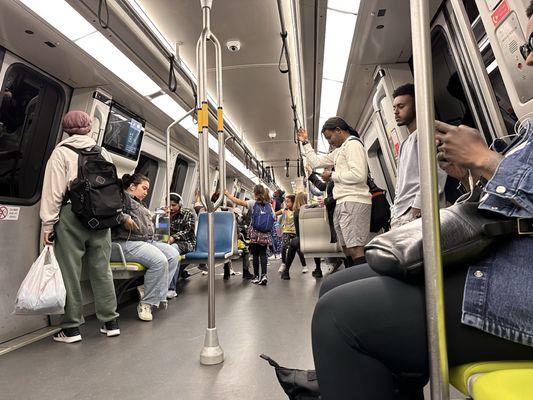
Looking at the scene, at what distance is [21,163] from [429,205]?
12.6 feet

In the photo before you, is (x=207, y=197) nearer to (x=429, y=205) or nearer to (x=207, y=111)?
(x=207, y=111)

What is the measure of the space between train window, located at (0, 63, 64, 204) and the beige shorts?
2.97 metres

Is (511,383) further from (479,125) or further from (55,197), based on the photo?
(55,197)

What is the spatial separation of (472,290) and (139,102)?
437 cm

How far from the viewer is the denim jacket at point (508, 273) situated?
625 mm

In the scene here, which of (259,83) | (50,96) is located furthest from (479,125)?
(50,96)

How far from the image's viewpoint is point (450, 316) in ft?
2.21

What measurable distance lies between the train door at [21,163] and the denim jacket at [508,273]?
3.44m

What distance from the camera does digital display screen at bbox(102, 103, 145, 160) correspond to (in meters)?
4.20

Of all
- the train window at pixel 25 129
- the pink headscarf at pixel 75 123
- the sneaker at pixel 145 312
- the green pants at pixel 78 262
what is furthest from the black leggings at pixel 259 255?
the pink headscarf at pixel 75 123

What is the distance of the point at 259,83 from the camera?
5008 millimetres

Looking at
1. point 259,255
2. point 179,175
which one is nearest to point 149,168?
point 179,175

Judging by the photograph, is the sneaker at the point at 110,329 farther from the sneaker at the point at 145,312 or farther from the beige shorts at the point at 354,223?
the beige shorts at the point at 354,223

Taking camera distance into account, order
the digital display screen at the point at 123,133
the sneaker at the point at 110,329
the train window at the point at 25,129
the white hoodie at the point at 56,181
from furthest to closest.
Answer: the digital display screen at the point at 123,133, the train window at the point at 25,129, the sneaker at the point at 110,329, the white hoodie at the point at 56,181
